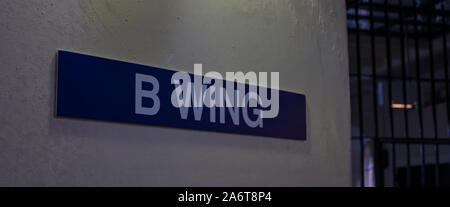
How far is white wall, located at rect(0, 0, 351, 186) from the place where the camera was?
228 centimetres

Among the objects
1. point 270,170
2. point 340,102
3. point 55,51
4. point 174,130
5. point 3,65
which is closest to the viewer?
point 3,65

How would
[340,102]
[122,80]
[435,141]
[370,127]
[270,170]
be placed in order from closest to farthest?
[122,80]
[270,170]
[340,102]
[435,141]
[370,127]

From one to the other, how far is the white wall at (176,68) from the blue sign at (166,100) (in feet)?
0.17

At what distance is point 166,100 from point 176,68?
0.21 metres

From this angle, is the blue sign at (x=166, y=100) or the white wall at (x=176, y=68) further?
the blue sign at (x=166, y=100)

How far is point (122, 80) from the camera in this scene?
259 centimetres

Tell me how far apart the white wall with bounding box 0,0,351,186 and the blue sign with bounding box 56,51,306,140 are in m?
0.05

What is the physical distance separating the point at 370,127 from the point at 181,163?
1212 cm

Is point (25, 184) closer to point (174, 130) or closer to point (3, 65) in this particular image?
point (3, 65)

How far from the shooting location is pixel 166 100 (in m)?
2.76

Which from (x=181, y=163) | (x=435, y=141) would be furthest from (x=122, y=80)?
(x=435, y=141)

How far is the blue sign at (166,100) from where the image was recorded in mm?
2418

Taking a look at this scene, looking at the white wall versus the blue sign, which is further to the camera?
the blue sign
